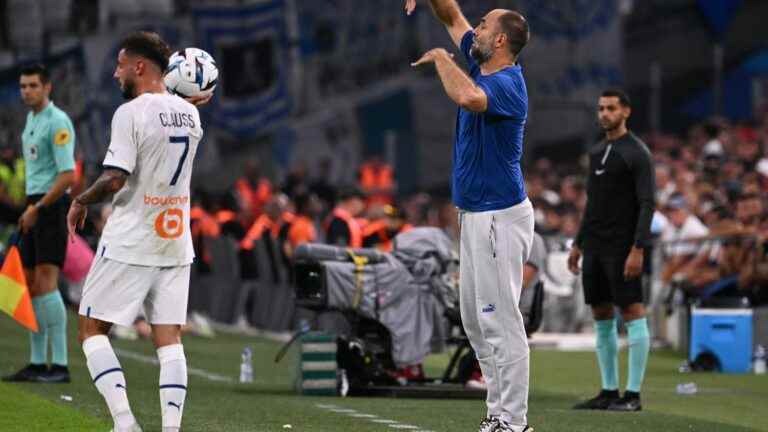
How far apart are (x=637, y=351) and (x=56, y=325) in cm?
406

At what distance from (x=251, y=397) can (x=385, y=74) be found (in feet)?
69.5

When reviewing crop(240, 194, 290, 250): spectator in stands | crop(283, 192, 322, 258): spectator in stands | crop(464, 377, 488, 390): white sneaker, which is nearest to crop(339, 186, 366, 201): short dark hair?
crop(283, 192, 322, 258): spectator in stands

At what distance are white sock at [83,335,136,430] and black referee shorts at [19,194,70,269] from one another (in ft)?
13.3

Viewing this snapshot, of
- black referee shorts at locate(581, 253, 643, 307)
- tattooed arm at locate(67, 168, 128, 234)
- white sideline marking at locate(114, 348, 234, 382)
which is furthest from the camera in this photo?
white sideline marking at locate(114, 348, 234, 382)

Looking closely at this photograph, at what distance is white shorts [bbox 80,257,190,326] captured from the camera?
9062 mm

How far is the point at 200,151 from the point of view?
31.7 m

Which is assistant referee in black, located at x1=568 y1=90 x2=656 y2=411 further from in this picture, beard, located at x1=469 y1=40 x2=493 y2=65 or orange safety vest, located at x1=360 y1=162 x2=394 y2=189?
orange safety vest, located at x1=360 y1=162 x2=394 y2=189

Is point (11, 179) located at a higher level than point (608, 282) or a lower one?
higher

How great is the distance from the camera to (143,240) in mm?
9055

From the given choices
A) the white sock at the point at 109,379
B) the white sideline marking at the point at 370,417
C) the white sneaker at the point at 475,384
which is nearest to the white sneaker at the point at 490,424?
the white sideline marking at the point at 370,417

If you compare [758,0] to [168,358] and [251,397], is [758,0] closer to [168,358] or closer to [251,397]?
[251,397]

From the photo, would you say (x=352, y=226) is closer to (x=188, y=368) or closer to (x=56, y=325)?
(x=188, y=368)

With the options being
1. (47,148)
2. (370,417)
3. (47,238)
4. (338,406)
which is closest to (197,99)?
(370,417)

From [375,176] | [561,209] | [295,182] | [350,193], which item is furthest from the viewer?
[375,176]
